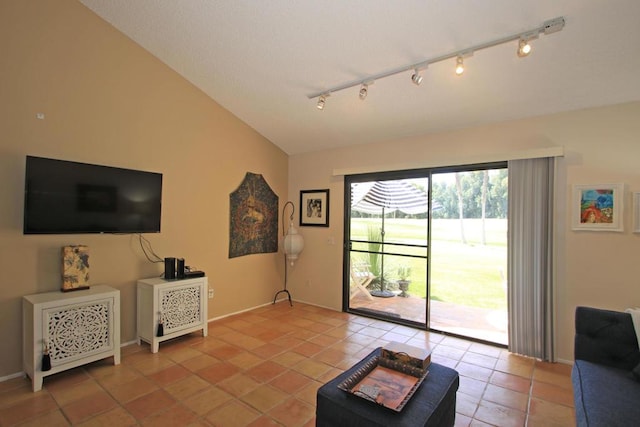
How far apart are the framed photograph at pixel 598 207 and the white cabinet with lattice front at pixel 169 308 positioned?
12.9 feet

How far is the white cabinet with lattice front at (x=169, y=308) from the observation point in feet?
10.2

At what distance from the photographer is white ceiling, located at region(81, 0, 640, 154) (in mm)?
2242

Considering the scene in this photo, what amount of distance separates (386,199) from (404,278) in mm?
1130

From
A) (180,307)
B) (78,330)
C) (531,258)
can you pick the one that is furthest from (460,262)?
(78,330)

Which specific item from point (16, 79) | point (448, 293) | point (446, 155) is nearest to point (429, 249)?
point (448, 293)

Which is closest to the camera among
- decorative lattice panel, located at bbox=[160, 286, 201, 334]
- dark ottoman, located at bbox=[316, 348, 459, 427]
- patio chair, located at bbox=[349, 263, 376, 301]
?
dark ottoman, located at bbox=[316, 348, 459, 427]

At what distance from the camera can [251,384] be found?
2566mm

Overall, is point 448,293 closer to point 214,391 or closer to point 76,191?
point 214,391

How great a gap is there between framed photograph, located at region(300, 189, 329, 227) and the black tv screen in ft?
7.35

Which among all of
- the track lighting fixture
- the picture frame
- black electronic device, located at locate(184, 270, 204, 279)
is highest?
the track lighting fixture

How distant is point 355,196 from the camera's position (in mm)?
4621

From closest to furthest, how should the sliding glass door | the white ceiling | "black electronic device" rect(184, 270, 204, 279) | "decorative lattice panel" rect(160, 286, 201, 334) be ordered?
the white ceiling < "decorative lattice panel" rect(160, 286, 201, 334) < "black electronic device" rect(184, 270, 204, 279) < the sliding glass door

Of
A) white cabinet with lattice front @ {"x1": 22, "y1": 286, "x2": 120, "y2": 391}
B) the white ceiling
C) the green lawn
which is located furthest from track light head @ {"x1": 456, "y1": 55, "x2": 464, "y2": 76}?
white cabinet with lattice front @ {"x1": 22, "y1": 286, "x2": 120, "y2": 391}

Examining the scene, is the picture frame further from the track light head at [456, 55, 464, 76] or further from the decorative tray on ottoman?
the decorative tray on ottoman
